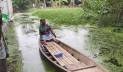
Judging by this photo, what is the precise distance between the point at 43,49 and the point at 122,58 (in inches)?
133

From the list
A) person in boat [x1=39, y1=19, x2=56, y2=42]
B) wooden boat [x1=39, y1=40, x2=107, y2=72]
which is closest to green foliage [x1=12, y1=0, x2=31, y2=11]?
person in boat [x1=39, y1=19, x2=56, y2=42]

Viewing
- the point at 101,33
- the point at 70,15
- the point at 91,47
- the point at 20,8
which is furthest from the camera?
the point at 20,8

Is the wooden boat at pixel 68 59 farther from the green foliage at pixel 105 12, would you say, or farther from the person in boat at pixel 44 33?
the green foliage at pixel 105 12

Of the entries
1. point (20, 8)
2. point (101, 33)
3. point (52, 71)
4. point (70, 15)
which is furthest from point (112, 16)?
point (20, 8)

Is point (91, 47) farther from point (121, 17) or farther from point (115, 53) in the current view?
point (121, 17)

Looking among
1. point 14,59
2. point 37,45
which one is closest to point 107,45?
point 37,45

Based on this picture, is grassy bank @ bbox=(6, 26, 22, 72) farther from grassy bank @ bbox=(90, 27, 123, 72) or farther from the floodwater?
grassy bank @ bbox=(90, 27, 123, 72)

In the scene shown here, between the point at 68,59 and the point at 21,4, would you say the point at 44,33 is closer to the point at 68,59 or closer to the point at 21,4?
the point at 68,59

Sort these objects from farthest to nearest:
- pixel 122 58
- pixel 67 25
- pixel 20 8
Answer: pixel 20 8 < pixel 67 25 < pixel 122 58

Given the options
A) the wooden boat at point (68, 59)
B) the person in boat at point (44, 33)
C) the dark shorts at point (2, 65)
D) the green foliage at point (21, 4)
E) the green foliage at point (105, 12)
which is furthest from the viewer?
the green foliage at point (21, 4)

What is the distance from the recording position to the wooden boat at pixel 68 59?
8.47 metres

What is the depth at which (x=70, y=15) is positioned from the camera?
26.2 m

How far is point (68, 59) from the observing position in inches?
392

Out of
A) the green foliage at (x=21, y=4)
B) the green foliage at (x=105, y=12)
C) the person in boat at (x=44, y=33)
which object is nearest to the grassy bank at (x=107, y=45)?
the green foliage at (x=105, y=12)
